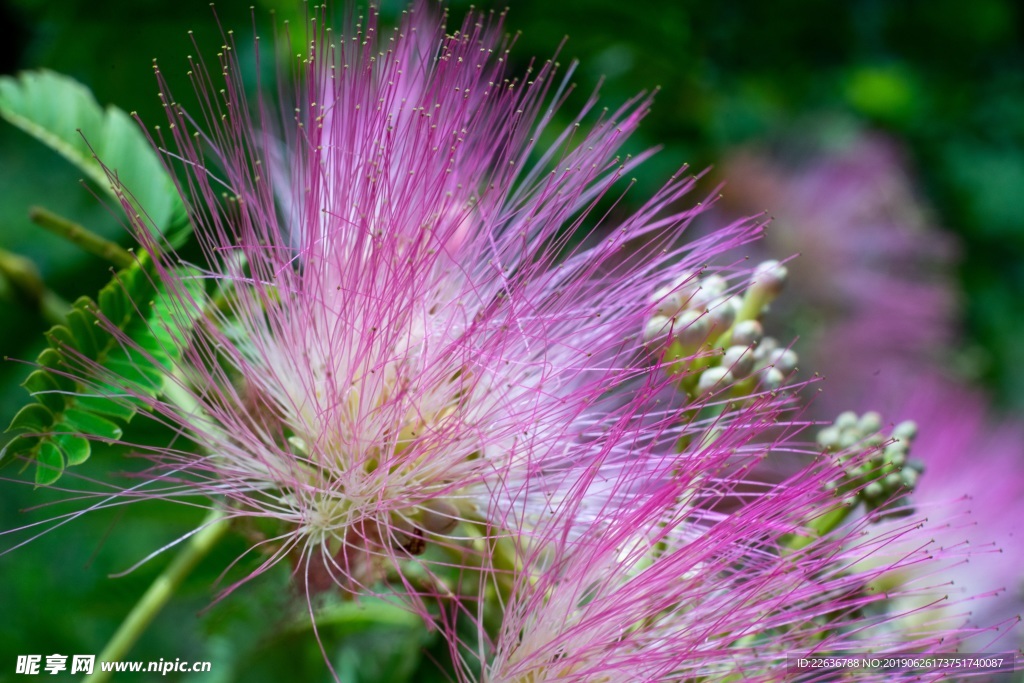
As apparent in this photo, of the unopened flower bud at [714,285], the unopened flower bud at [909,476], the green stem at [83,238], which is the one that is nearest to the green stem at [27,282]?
the green stem at [83,238]

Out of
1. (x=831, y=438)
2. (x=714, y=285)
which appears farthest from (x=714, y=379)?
(x=831, y=438)

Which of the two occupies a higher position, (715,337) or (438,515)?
(715,337)

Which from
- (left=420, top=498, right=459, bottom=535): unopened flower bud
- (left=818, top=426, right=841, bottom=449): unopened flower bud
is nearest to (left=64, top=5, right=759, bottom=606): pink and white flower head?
(left=420, top=498, right=459, bottom=535): unopened flower bud

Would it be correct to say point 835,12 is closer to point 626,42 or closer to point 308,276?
point 626,42

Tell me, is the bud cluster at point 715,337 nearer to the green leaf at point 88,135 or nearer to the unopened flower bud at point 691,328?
the unopened flower bud at point 691,328

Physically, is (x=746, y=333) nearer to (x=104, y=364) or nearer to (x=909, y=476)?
(x=909, y=476)

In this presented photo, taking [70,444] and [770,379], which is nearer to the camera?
[70,444]
